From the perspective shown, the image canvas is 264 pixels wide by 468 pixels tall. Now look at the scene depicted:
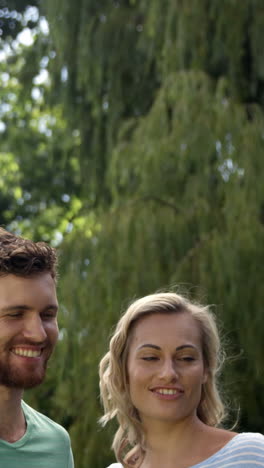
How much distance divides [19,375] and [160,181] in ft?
14.7

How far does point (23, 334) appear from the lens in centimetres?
255

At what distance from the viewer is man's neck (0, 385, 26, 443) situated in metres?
2.63

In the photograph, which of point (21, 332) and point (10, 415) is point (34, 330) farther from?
point (10, 415)

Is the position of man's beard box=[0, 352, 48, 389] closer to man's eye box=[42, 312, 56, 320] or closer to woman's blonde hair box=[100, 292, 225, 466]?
man's eye box=[42, 312, 56, 320]

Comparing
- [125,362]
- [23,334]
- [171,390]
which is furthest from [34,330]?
[171,390]

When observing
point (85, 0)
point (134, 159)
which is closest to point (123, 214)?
point (134, 159)

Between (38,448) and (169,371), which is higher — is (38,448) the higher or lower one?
the lower one

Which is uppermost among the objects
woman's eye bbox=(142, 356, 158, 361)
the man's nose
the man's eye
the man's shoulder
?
the man's eye

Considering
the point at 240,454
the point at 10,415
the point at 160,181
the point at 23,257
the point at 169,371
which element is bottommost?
the point at 240,454

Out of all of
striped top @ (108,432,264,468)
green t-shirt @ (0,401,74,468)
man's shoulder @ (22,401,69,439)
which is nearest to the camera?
striped top @ (108,432,264,468)

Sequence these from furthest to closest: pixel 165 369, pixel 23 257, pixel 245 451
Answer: pixel 23 257 → pixel 165 369 → pixel 245 451

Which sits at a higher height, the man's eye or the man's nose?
the man's eye

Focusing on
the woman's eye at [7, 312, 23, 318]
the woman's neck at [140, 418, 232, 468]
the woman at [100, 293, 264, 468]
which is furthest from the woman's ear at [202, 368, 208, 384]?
the woman's eye at [7, 312, 23, 318]

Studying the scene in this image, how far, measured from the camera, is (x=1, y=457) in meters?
2.57
